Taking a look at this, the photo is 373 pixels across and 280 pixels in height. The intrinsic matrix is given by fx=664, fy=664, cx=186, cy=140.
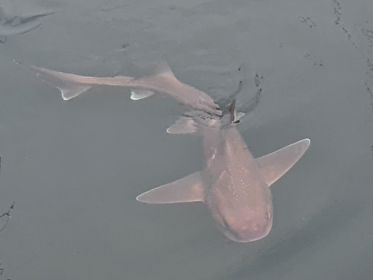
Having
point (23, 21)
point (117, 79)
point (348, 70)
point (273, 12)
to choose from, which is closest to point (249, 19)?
point (273, 12)

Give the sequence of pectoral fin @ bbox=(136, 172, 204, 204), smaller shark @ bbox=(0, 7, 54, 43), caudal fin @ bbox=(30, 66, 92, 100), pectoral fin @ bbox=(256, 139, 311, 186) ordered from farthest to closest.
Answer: smaller shark @ bbox=(0, 7, 54, 43), caudal fin @ bbox=(30, 66, 92, 100), pectoral fin @ bbox=(256, 139, 311, 186), pectoral fin @ bbox=(136, 172, 204, 204)

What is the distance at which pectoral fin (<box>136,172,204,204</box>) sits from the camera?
18.5ft

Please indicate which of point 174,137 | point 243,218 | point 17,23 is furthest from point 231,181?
point 17,23

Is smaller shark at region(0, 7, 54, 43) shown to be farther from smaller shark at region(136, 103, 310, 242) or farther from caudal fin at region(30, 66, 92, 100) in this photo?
smaller shark at region(136, 103, 310, 242)

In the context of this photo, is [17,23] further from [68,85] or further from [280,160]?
[280,160]

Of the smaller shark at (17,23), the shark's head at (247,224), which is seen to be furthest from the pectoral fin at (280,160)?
the smaller shark at (17,23)

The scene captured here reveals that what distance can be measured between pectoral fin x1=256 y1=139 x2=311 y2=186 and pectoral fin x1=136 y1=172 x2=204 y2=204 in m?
0.57

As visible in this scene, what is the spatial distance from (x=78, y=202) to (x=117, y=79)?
5.05 ft

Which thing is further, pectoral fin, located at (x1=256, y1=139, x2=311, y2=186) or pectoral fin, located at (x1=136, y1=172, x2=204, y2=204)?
pectoral fin, located at (x1=256, y1=139, x2=311, y2=186)

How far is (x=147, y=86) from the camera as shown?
22.2 feet

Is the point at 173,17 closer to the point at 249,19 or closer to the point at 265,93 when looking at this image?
the point at 249,19

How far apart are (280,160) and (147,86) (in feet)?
5.51

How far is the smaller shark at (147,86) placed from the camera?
6.62 metres

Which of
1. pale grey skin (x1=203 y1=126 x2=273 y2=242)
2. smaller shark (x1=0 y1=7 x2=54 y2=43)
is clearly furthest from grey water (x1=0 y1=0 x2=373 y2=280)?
pale grey skin (x1=203 y1=126 x2=273 y2=242)
